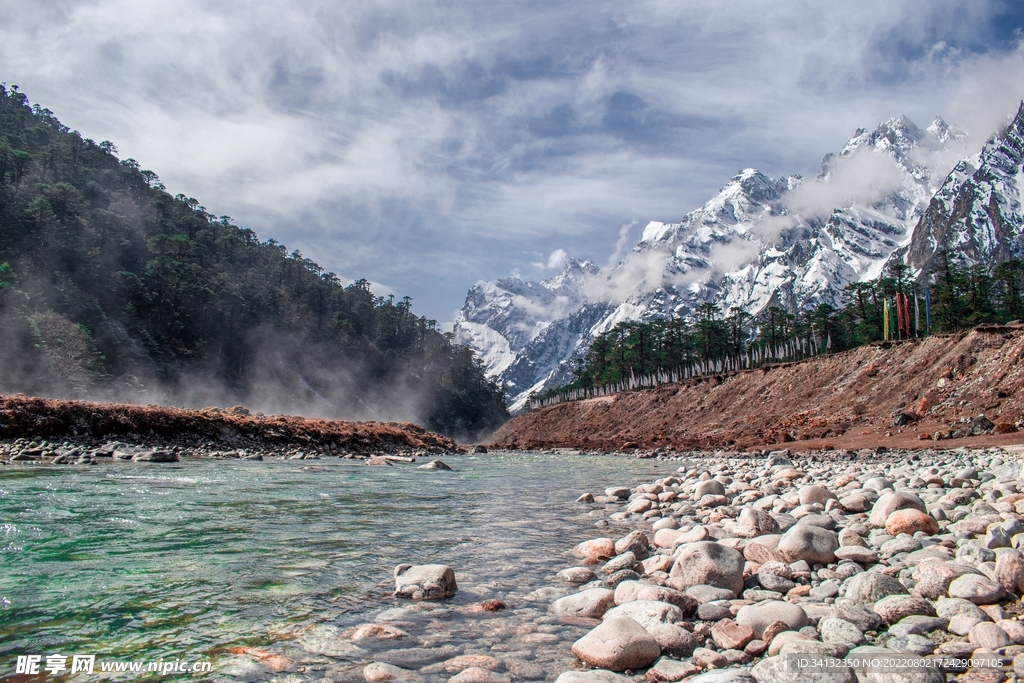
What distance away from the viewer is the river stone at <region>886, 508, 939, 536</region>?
6332 millimetres

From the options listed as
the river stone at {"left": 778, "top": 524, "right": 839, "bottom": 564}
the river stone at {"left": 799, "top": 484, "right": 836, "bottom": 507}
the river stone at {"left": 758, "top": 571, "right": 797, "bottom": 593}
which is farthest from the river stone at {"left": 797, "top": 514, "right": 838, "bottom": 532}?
the river stone at {"left": 799, "top": 484, "right": 836, "bottom": 507}

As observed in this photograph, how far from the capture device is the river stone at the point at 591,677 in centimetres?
343

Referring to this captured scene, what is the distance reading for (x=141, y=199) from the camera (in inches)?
4311

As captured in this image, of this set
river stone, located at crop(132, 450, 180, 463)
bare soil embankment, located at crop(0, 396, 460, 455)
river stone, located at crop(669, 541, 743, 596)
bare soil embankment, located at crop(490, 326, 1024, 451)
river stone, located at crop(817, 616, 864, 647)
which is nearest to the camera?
river stone, located at crop(817, 616, 864, 647)

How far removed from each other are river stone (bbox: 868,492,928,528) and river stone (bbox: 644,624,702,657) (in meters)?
4.24

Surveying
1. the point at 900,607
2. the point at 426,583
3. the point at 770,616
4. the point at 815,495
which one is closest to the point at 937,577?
the point at 900,607

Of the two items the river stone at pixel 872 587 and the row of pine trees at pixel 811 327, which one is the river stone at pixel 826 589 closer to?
the river stone at pixel 872 587

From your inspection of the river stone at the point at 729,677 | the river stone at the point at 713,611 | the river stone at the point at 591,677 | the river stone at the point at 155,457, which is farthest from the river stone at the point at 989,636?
the river stone at the point at 155,457

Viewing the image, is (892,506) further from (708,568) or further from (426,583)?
(426,583)

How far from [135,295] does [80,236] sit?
10.4 m

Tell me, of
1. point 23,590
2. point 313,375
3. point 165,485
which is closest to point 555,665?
point 23,590

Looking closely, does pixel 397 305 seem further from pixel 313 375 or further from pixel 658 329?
pixel 658 329

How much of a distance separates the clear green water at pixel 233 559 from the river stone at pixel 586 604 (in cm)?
19

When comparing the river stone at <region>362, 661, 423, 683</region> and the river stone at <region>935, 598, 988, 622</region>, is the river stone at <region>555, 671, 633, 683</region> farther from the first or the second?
the river stone at <region>935, 598, 988, 622</region>
